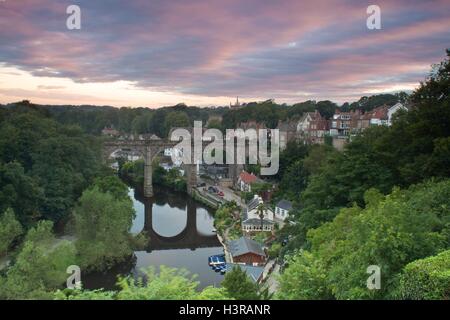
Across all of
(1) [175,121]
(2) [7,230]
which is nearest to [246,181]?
(2) [7,230]

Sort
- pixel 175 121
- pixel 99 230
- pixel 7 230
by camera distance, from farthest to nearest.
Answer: pixel 175 121, pixel 99 230, pixel 7 230

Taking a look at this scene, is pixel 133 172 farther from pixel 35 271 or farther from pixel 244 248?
pixel 35 271

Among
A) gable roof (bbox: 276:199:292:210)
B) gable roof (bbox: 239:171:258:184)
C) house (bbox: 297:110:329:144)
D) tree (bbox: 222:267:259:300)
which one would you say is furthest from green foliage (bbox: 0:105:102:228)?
house (bbox: 297:110:329:144)

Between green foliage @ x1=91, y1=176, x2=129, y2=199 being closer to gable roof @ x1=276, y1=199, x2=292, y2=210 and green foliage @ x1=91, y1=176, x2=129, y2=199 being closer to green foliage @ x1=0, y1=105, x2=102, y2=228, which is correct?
green foliage @ x1=0, y1=105, x2=102, y2=228

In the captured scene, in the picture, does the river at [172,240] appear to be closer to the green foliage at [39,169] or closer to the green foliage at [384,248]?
the green foliage at [39,169]
